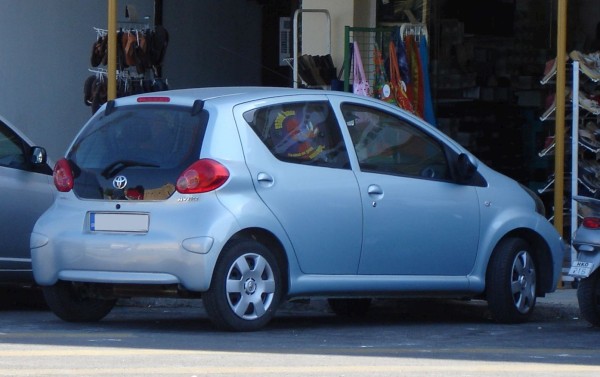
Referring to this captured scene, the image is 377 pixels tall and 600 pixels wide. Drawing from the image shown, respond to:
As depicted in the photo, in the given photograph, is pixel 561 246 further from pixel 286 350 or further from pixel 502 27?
pixel 502 27

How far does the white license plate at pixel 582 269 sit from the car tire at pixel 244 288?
2053mm

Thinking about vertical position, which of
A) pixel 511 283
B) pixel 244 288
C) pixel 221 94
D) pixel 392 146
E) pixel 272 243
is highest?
pixel 221 94

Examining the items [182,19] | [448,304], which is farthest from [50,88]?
[448,304]

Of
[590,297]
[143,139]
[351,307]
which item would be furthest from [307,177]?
[590,297]

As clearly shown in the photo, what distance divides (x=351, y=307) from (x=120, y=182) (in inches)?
102

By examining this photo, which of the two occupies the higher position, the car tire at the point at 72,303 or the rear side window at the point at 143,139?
the rear side window at the point at 143,139

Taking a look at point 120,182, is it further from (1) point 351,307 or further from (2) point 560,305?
(2) point 560,305

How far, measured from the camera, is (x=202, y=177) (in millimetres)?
8852

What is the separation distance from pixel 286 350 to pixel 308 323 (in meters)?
1.92

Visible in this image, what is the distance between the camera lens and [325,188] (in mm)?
9406

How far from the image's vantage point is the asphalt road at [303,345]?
7.57 meters

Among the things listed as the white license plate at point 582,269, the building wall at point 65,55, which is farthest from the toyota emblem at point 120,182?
the building wall at point 65,55

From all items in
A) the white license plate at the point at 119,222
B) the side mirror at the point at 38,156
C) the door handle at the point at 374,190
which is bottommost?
the white license plate at the point at 119,222

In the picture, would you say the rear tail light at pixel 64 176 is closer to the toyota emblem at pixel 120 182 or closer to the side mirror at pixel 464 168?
the toyota emblem at pixel 120 182
